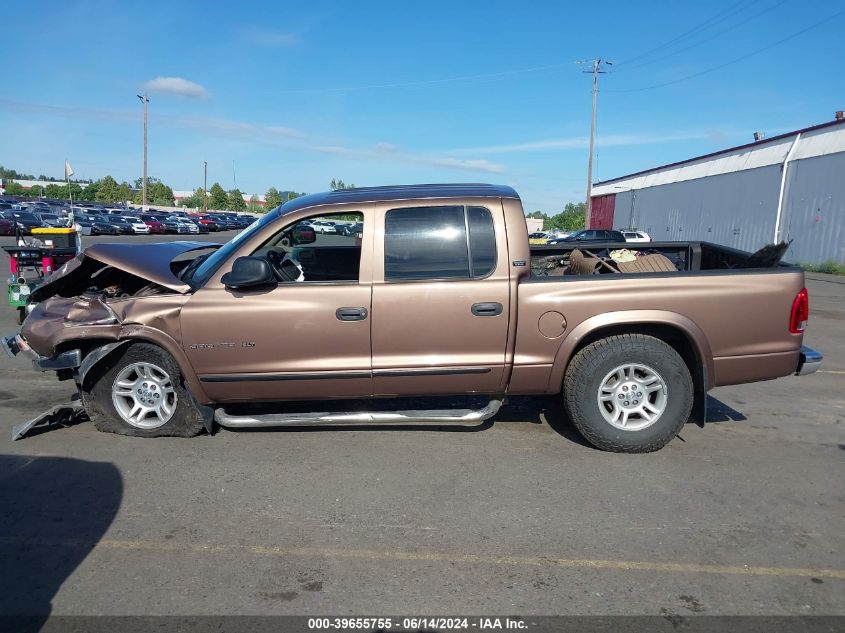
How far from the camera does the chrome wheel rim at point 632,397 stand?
4629 mm

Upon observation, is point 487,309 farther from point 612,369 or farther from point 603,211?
point 603,211

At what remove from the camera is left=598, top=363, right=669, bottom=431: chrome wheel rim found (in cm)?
463

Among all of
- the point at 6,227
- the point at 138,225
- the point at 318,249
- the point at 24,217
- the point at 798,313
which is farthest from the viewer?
the point at 138,225

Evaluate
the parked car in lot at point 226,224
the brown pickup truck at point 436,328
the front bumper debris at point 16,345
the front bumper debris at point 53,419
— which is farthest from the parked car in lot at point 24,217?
the brown pickup truck at point 436,328

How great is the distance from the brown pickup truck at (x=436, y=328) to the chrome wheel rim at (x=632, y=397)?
0.01 meters

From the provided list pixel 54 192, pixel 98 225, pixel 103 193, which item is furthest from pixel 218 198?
pixel 98 225

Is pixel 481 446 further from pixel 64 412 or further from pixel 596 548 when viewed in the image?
pixel 64 412

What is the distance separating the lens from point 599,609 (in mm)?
2908

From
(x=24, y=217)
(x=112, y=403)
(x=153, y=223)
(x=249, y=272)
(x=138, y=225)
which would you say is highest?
(x=153, y=223)

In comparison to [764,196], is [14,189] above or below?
above

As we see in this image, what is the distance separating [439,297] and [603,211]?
5413cm

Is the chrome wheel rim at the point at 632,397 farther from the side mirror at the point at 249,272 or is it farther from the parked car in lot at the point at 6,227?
the parked car in lot at the point at 6,227

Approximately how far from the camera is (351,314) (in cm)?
446

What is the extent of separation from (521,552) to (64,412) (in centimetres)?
383
